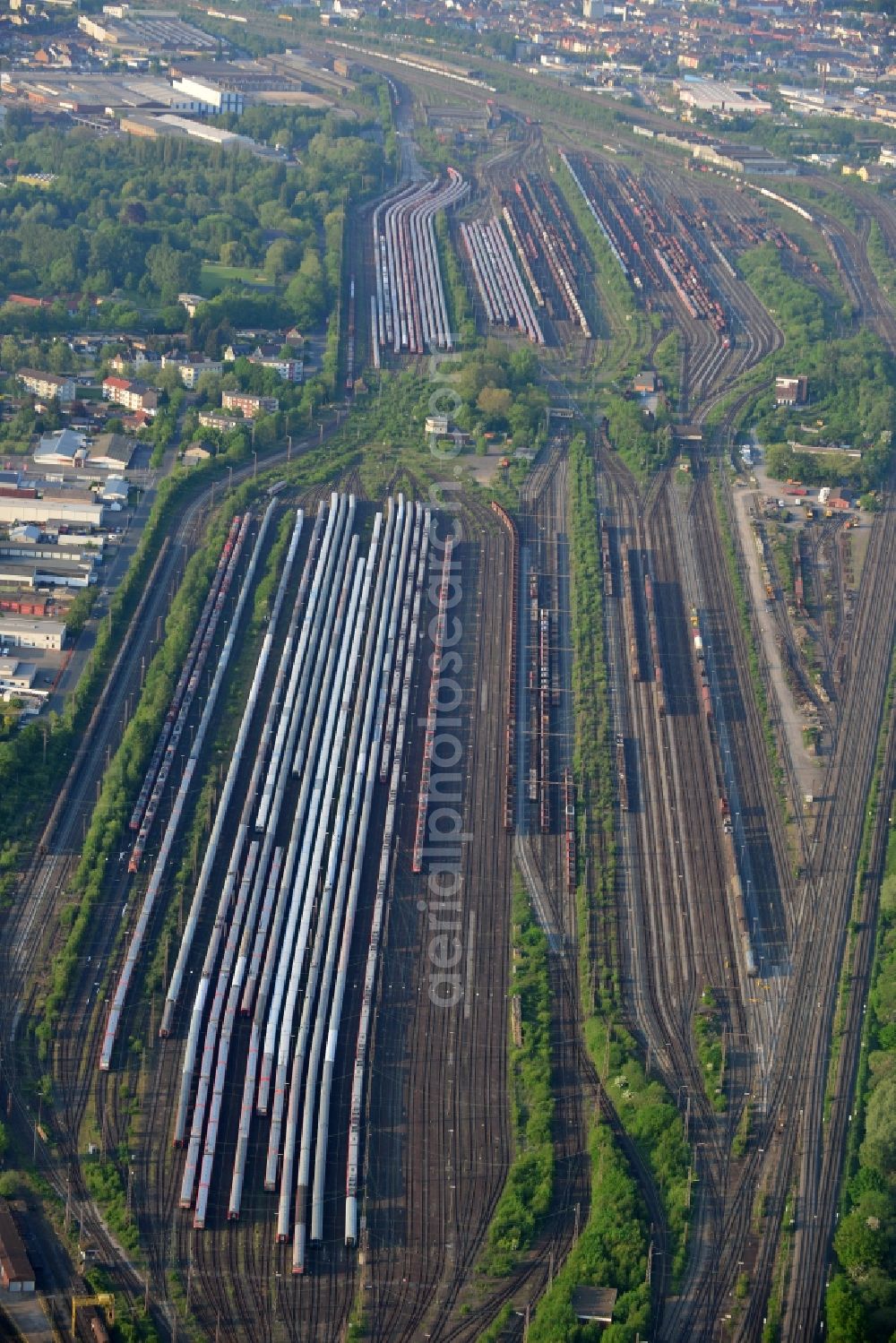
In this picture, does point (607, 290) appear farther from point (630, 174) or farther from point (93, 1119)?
point (93, 1119)

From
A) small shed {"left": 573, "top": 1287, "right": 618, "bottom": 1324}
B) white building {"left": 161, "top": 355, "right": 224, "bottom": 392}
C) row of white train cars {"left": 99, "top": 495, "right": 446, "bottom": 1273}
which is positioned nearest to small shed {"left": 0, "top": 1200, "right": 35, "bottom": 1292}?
row of white train cars {"left": 99, "top": 495, "right": 446, "bottom": 1273}

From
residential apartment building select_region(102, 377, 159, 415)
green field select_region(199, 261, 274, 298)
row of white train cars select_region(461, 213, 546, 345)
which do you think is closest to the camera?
residential apartment building select_region(102, 377, 159, 415)

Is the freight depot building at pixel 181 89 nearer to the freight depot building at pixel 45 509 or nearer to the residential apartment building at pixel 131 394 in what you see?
the residential apartment building at pixel 131 394

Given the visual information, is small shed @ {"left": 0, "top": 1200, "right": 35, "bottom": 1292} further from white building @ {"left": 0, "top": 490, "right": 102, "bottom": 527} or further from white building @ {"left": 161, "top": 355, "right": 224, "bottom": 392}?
white building @ {"left": 161, "top": 355, "right": 224, "bottom": 392}

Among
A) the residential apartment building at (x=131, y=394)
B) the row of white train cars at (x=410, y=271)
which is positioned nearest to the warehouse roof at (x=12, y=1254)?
the residential apartment building at (x=131, y=394)

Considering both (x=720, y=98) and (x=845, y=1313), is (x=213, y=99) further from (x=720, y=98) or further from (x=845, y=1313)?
(x=845, y=1313)

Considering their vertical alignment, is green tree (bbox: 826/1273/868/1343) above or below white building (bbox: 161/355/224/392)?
above
